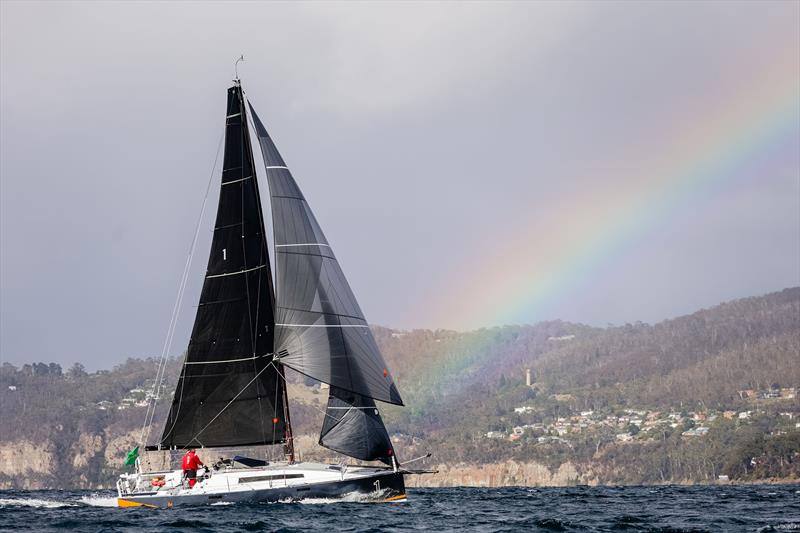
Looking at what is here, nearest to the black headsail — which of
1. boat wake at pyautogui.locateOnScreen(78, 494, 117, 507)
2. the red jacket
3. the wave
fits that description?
the red jacket

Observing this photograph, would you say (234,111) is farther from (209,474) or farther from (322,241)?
(209,474)

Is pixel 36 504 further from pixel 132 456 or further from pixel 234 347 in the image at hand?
pixel 234 347

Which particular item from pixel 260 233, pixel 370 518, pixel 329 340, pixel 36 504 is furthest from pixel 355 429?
pixel 36 504

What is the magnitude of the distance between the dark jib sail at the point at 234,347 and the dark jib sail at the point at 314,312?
1.97 metres

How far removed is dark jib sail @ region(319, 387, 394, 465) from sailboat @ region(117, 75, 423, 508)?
6cm

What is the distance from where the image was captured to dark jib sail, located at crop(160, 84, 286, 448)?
52688 millimetres

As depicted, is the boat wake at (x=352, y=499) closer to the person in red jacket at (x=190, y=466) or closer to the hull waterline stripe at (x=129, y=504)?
the person in red jacket at (x=190, y=466)

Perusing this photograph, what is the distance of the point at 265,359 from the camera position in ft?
173

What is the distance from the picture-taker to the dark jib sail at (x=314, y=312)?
50.6m

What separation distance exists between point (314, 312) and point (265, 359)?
3.92m

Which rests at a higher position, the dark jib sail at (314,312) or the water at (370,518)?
the dark jib sail at (314,312)

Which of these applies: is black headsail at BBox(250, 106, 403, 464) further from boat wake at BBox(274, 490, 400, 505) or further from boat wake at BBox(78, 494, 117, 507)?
boat wake at BBox(78, 494, 117, 507)

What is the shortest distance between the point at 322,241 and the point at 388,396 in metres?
8.71

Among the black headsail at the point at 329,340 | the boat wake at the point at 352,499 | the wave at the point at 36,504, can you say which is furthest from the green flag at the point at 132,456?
the black headsail at the point at 329,340
